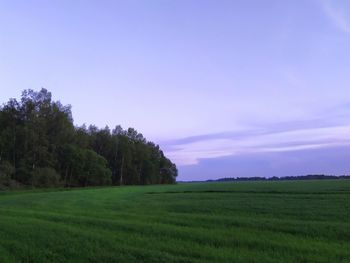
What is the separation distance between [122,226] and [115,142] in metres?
123

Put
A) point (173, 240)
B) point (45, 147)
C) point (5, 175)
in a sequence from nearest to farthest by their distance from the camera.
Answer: point (173, 240) < point (5, 175) < point (45, 147)

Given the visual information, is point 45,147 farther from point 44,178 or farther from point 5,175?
point 5,175

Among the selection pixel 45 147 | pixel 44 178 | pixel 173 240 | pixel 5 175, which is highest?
pixel 45 147

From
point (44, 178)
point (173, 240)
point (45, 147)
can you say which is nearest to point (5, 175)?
point (44, 178)

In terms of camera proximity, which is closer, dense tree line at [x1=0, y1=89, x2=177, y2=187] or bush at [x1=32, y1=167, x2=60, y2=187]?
bush at [x1=32, y1=167, x2=60, y2=187]

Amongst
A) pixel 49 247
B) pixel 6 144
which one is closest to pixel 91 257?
pixel 49 247

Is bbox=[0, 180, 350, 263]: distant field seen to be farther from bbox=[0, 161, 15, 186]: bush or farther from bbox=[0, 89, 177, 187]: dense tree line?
bbox=[0, 89, 177, 187]: dense tree line

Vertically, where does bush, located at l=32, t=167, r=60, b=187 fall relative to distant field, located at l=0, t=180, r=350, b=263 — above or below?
above

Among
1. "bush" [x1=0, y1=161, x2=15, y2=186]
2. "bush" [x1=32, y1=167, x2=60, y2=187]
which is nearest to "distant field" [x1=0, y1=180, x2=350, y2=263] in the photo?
"bush" [x1=0, y1=161, x2=15, y2=186]

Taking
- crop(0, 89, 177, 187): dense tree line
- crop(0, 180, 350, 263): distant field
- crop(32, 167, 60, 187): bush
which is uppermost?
crop(0, 89, 177, 187): dense tree line

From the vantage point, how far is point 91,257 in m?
12.5

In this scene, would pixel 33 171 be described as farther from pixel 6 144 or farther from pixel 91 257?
pixel 91 257

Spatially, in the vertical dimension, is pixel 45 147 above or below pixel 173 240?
above

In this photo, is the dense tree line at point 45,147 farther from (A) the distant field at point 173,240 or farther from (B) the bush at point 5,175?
(A) the distant field at point 173,240
